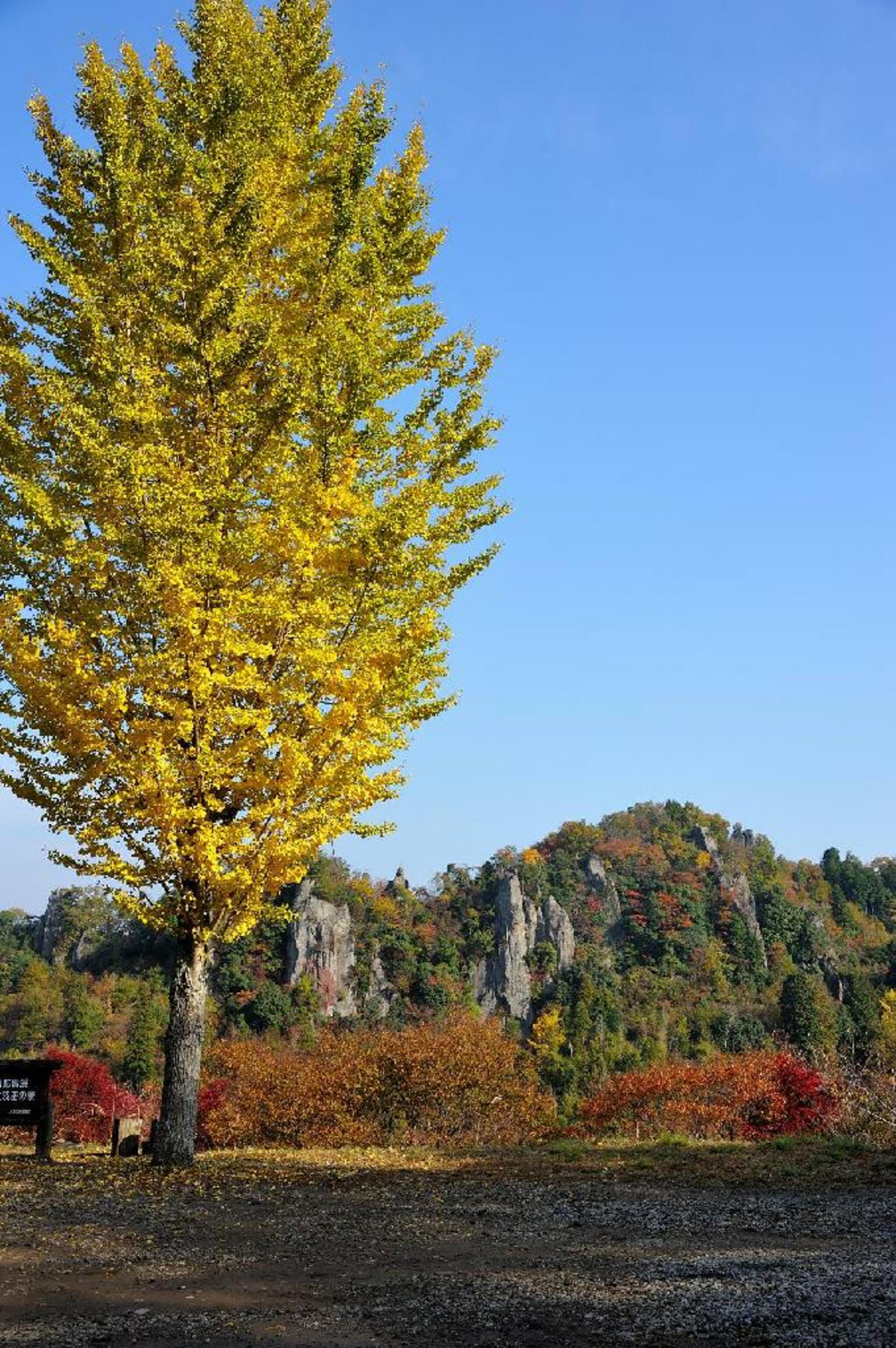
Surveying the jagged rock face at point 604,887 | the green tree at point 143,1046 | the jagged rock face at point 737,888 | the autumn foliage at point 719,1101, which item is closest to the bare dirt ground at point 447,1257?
the autumn foliage at point 719,1101

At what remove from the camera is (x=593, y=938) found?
10319cm

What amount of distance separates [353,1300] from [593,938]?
103m

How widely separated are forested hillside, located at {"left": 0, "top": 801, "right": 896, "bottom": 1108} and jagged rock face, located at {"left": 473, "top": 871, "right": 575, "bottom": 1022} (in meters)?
0.20

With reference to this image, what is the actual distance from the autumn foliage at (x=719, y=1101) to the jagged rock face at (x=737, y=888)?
7670 centimetres

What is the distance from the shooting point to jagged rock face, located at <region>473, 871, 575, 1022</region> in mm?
90125

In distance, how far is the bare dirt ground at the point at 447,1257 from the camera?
432 centimetres

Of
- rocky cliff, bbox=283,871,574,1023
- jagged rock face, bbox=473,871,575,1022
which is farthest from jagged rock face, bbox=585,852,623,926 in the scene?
rocky cliff, bbox=283,871,574,1023

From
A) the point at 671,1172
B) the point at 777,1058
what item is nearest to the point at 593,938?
the point at 777,1058

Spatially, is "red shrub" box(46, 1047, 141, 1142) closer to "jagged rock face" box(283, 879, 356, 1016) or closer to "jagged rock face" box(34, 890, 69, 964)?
"jagged rock face" box(283, 879, 356, 1016)

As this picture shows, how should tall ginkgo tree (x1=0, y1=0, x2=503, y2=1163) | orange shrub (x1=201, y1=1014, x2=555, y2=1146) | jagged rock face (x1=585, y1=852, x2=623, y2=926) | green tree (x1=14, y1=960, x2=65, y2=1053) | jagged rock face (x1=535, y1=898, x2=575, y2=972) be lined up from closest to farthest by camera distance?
tall ginkgo tree (x1=0, y1=0, x2=503, y2=1163) → orange shrub (x1=201, y1=1014, x2=555, y2=1146) → green tree (x1=14, y1=960, x2=65, y2=1053) → jagged rock face (x1=535, y1=898, x2=575, y2=972) → jagged rock face (x1=585, y1=852, x2=623, y2=926)

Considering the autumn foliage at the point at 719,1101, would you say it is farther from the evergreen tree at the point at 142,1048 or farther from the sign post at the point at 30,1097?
the evergreen tree at the point at 142,1048

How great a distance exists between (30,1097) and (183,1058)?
234 centimetres

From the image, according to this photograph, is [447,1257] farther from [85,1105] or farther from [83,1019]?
[83,1019]

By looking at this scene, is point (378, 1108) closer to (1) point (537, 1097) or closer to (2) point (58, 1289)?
(1) point (537, 1097)
